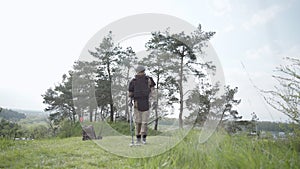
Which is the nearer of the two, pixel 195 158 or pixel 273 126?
pixel 195 158

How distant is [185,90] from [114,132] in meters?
7.97

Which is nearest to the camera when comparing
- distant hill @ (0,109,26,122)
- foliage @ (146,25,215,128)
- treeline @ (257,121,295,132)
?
treeline @ (257,121,295,132)

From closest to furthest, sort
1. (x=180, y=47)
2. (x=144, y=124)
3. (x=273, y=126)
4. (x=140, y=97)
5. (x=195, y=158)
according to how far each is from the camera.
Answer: (x=195, y=158) → (x=273, y=126) → (x=144, y=124) → (x=140, y=97) → (x=180, y=47)

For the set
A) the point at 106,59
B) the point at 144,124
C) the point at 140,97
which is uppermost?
the point at 106,59

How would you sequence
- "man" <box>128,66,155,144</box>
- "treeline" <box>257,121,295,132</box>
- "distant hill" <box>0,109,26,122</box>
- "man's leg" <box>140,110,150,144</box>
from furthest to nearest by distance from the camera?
"distant hill" <box>0,109,26,122</box> < "man" <box>128,66,155,144</box> < "man's leg" <box>140,110,150,144</box> < "treeline" <box>257,121,295,132</box>

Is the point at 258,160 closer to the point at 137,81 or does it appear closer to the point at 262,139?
the point at 262,139

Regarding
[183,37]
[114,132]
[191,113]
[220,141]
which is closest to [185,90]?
[191,113]

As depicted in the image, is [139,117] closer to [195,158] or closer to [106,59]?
[195,158]

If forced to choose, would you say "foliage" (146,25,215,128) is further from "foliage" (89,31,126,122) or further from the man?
the man

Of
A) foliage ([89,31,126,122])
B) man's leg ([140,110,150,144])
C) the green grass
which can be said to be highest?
foliage ([89,31,126,122])

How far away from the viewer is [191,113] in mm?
17906

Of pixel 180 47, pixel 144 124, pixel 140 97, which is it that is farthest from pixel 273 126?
pixel 180 47

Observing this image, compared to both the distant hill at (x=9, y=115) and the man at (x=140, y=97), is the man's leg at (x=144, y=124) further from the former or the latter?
the distant hill at (x=9, y=115)

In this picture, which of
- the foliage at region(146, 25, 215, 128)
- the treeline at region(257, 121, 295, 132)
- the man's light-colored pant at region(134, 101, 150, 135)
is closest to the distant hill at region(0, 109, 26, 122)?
the foliage at region(146, 25, 215, 128)
